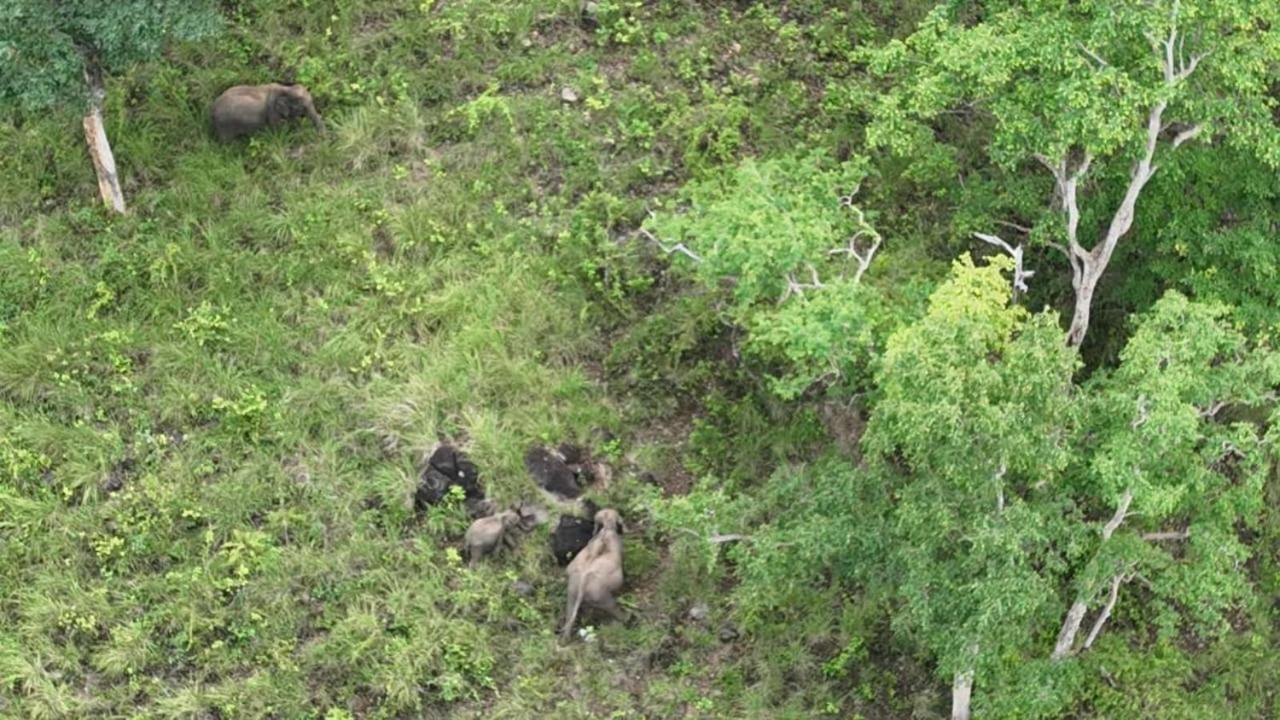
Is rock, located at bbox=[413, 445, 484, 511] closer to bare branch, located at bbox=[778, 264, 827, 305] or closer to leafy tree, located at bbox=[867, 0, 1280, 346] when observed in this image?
bare branch, located at bbox=[778, 264, 827, 305]

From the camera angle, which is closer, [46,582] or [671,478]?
[46,582]

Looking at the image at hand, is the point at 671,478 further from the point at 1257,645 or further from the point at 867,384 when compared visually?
the point at 1257,645

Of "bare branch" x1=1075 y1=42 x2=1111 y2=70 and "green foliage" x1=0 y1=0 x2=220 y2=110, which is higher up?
"bare branch" x1=1075 y1=42 x2=1111 y2=70

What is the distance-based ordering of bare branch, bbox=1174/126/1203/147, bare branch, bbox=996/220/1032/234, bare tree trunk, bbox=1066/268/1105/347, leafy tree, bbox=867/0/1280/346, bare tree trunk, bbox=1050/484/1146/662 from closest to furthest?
bare tree trunk, bbox=1050/484/1146/662
leafy tree, bbox=867/0/1280/346
bare branch, bbox=1174/126/1203/147
bare tree trunk, bbox=1066/268/1105/347
bare branch, bbox=996/220/1032/234

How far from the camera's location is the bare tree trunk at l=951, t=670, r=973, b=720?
11266 mm

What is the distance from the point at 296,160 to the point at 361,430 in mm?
3744

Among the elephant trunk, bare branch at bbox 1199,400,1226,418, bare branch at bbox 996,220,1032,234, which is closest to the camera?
bare branch at bbox 1199,400,1226,418

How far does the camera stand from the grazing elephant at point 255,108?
15734 mm

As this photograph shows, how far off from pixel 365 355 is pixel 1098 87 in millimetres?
7374

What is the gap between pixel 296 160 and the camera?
15.9 metres

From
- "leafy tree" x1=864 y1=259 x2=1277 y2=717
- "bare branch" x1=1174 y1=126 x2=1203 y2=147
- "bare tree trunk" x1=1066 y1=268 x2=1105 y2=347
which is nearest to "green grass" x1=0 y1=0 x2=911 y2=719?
"leafy tree" x1=864 y1=259 x2=1277 y2=717

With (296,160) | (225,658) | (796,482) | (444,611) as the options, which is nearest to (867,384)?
(796,482)

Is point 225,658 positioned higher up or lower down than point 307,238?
lower down

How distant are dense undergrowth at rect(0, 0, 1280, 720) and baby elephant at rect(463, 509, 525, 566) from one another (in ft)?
0.72
